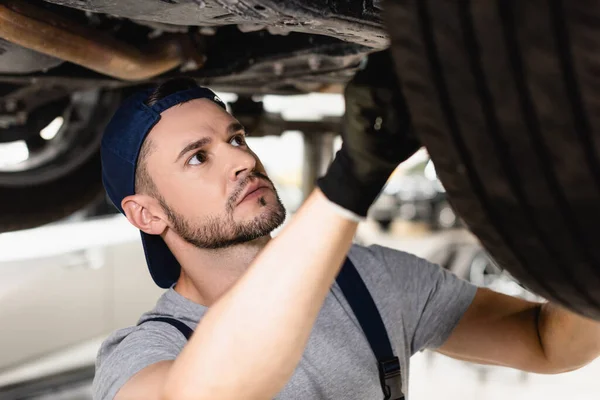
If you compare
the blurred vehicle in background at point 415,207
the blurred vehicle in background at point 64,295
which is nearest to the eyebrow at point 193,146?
the blurred vehicle in background at point 64,295

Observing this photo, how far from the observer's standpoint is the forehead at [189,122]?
859 mm

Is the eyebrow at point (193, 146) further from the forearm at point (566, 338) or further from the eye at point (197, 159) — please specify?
the forearm at point (566, 338)

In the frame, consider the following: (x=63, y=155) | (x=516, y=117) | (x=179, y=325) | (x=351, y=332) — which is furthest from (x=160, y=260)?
(x=516, y=117)

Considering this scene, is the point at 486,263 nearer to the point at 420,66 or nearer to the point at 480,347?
the point at 480,347

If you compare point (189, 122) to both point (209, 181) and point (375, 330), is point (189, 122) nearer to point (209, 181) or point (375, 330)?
point (209, 181)

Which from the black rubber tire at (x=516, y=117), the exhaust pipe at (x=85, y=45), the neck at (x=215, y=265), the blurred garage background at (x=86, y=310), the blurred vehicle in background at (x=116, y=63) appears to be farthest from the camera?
the blurred garage background at (x=86, y=310)

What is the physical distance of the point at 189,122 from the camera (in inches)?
34.5

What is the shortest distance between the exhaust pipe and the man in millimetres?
65

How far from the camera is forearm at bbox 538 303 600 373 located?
802mm

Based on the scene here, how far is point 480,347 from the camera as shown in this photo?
3.15 ft

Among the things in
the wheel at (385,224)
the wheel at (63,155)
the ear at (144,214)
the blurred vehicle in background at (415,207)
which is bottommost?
the wheel at (385,224)

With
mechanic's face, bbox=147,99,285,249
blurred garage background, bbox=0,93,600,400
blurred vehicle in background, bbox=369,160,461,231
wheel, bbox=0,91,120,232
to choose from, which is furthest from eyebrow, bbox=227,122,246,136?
blurred vehicle in background, bbox=369,160,461,231

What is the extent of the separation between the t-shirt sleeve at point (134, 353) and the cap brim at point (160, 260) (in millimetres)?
183

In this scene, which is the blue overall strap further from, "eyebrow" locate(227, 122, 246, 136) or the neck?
"eyebrow" locate(227, 122, 246, 136)
